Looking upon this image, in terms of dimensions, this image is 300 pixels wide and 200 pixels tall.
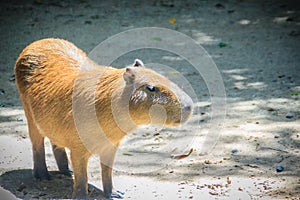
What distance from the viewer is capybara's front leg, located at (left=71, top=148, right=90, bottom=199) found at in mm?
4416

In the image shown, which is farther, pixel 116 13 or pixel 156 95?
pixel 116 13

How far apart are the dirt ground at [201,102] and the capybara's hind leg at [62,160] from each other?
10 cm

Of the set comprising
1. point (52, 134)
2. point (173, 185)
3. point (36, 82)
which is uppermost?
point (36, 82)

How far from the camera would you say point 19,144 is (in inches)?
226

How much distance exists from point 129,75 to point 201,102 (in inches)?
108

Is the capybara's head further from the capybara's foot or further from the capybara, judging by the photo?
the capybara's foot

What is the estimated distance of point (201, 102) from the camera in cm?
677

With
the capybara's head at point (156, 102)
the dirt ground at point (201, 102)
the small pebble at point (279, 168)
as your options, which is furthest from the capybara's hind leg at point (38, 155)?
the small pebble at point (279, 168)

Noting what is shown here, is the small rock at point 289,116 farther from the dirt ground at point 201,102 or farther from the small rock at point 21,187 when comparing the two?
the small rock at point 21,187

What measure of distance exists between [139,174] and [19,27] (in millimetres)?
5473

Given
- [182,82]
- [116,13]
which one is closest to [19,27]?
[116,13]

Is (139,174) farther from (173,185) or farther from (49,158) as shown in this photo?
(49,158)

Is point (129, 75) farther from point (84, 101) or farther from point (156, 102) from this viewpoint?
point (84, 101)

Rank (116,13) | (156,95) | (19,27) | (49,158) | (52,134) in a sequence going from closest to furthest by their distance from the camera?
1. (156,95)
2. (52,134)
3. (49,158)
4. (19,27)
5. (116,13)
